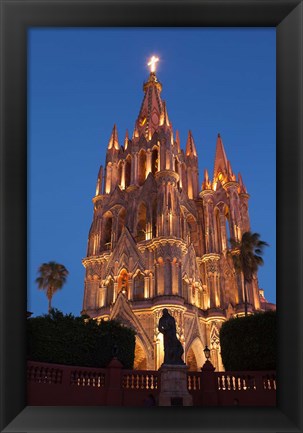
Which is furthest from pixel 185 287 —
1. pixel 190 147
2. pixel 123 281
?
pixel 190 147

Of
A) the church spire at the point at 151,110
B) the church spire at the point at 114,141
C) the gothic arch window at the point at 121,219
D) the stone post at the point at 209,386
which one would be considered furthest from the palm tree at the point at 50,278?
the stone post at the point at 209,386

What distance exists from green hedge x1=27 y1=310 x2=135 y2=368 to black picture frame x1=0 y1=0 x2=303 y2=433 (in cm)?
957

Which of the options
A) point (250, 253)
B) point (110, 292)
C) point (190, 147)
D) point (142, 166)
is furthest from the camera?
point (190, 147)

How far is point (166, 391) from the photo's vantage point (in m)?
17.0

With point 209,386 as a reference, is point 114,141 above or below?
above

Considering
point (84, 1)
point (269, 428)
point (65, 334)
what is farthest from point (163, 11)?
point (65, 334)

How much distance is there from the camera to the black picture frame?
26.2 ft

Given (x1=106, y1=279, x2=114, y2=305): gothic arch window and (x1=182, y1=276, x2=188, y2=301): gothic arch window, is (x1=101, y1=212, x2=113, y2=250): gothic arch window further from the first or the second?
(x1=182, y1=276, x2=188, y2=301): gothic arch window

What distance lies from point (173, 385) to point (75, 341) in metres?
4.78

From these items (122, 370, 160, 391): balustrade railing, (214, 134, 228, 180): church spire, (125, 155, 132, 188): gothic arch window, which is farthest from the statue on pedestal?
(214, 134, 228, 180): church spire

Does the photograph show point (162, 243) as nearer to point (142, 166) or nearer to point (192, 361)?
point (192, 361)
